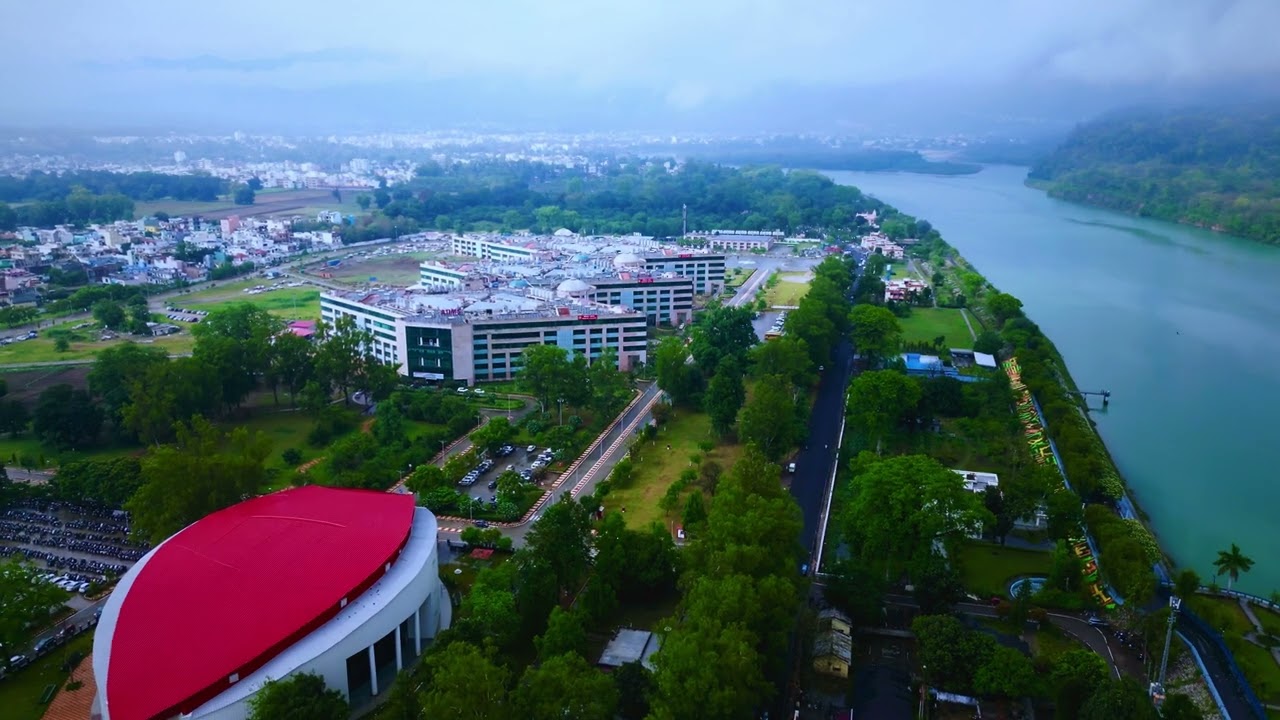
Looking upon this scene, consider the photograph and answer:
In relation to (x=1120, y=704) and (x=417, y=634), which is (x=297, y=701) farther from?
(x=1120, y=704)

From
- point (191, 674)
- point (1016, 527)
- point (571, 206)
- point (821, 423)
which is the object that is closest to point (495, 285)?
point (821, 423)

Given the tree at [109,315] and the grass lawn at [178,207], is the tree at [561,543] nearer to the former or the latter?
the tree at [109,315]

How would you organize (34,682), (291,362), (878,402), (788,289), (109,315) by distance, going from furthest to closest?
(788,289) → (109,315) → (291,362) → (878,402) → (34,682)

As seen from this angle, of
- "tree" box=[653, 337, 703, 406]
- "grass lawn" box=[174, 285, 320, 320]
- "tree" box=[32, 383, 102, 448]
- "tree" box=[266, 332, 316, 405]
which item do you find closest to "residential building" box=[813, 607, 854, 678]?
"tree" box=[653, 337, 703, 406]

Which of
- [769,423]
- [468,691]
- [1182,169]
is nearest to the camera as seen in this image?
[468,691]

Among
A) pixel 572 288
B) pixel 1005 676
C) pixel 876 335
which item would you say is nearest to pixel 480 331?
pixel 572 288

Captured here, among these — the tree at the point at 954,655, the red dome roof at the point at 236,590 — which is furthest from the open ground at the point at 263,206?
the tree at the point at 954,655

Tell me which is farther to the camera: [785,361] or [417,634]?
[785,361]
